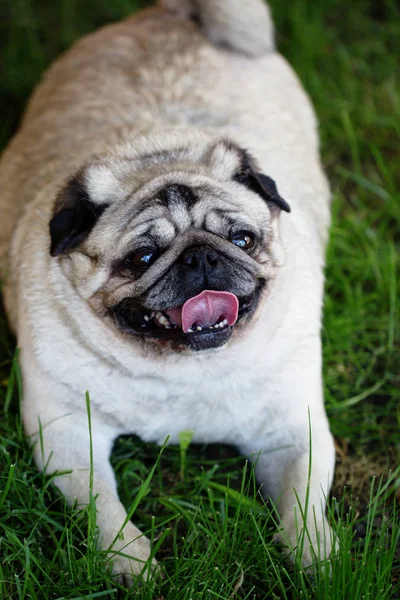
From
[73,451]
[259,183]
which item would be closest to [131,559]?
[73,451]

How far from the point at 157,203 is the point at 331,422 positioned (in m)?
1.42

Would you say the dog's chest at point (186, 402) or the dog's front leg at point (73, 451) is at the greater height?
the dog's chest at point (186, 402)

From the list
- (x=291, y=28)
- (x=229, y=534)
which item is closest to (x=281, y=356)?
(x=229, y=534)

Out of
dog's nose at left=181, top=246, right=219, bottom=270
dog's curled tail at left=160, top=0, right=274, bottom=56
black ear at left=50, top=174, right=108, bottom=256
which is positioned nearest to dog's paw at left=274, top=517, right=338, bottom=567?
dog's nose at left=181, top=246, right=219, bottom=270

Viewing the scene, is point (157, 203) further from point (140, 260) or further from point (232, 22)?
point (232, 22)

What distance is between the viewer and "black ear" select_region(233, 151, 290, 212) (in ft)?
9.87

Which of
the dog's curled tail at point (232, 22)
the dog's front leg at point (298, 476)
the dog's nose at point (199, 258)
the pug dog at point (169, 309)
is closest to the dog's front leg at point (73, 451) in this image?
the pug dog at point (169, 309)

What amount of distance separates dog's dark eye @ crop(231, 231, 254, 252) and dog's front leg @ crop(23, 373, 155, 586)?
87cm

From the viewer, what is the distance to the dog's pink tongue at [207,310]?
109 inches

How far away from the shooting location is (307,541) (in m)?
2.87

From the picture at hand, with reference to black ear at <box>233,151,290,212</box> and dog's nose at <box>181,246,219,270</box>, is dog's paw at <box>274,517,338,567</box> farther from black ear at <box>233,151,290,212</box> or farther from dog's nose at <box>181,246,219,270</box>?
black ear at <box>233,151,290,212</box>

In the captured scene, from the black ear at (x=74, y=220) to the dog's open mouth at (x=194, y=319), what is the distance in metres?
0.30

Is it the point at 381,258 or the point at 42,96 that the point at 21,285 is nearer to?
the point at 42,96

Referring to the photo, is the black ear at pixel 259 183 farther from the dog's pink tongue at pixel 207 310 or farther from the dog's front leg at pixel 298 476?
the dog's front leg at pixel 298 476
